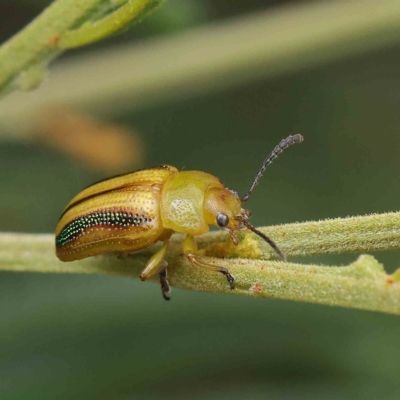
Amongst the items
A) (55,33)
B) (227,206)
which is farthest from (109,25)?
(227,206)

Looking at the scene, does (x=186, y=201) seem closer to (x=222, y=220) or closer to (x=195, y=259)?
(x=222, y=220)

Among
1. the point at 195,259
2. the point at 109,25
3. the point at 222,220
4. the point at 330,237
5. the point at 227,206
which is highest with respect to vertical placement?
the point at 109,25

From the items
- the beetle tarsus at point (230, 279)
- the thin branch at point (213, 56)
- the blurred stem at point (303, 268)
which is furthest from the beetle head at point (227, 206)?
the thin branch at point (213, 56)

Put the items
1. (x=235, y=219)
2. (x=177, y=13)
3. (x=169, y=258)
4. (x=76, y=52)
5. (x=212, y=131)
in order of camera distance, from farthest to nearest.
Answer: (x=76, y=52) → (x=212, y=131) → (x=177, y=13) → (x=235, y=219) → (x=169, y=258)

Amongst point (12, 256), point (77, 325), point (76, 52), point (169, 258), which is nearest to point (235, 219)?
point (169, 258)

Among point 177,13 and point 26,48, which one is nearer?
point 26,48

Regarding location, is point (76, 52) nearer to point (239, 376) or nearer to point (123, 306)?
point (123, 306)
